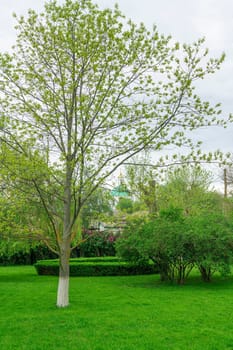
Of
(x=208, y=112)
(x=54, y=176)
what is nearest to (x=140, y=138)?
(x=208, y=112)

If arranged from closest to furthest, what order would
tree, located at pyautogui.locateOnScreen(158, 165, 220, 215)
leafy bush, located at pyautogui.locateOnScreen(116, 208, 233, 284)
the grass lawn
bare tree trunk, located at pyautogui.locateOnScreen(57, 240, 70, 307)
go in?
the grass lawn < bare tree trunk, located at pyautogui.locateOnScreen(57, 240, 70, 307) < leafy bush, located at pyautogui.locateOnScreen(116, 208, 233, 284) < tree, located at pyautogui.locateOnScreen(158, 165, 220, 215)

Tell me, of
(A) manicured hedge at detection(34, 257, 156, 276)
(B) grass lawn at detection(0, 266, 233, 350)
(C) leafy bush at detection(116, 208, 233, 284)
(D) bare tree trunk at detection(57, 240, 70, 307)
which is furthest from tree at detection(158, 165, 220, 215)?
(D) bare tree trunk at detection(57, 240, 70, 307)

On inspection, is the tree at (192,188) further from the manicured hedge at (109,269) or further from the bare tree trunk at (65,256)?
the bare tree trunk at (65,256)

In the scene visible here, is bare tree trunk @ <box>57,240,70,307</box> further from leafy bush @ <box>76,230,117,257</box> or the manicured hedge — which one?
leafy bush @ <box>76,230,117,257</box>

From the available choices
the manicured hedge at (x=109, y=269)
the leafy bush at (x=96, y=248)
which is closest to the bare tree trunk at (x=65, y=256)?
the manicured hedge at (x=109, y=269)

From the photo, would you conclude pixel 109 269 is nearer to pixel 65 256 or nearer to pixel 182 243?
pixel 182 243

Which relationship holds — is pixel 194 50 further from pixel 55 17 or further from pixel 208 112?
pixel 55 17

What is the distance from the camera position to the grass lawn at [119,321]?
5.37 m

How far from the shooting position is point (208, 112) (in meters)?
7.52

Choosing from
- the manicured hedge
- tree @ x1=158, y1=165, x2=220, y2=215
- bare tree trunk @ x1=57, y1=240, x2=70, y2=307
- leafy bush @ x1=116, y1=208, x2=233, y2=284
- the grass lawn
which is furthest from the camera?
tree @ x1=158, y1=165, x2=220, y2=215

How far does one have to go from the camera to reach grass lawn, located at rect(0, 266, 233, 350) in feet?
17.6

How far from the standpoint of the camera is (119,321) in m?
6.70

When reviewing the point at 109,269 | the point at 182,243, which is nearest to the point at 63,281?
the point at 182,243

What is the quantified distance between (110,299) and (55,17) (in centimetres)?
685
